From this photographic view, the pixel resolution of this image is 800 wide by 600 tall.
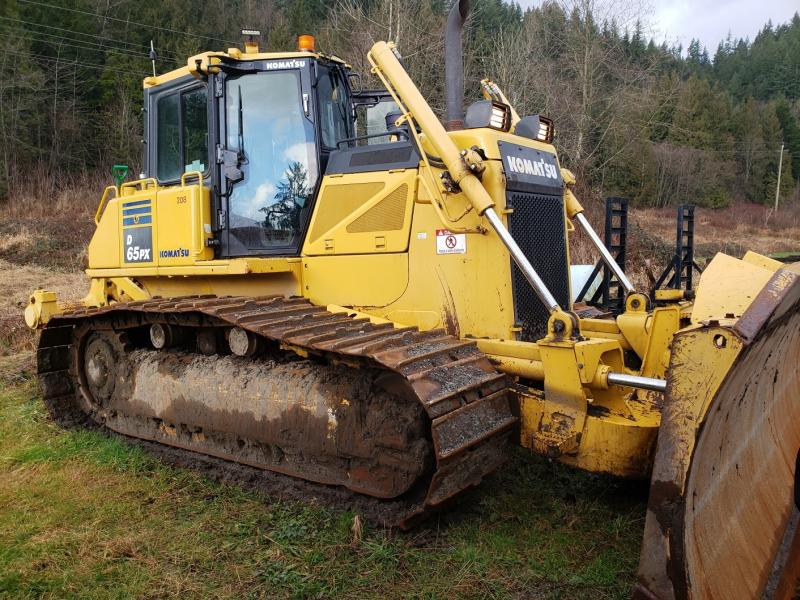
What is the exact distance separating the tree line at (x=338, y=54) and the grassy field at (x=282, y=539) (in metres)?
14.7

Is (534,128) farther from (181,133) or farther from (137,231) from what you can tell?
(137,231)

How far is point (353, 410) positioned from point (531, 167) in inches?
81.5

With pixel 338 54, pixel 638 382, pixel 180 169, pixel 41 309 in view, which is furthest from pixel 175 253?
pixel 338 54

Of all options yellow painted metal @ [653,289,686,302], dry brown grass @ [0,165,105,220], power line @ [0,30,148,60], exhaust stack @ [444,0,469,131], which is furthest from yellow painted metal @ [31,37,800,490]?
power line @ [0,30,148,60]

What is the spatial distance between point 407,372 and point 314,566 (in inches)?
A: 46.0

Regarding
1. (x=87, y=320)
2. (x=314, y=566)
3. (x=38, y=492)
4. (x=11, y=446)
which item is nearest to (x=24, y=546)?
(x=38, y=492)

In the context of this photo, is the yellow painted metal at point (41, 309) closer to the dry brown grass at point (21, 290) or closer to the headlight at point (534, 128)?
the dry brown grass at point (21, 290)

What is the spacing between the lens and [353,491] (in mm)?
4184

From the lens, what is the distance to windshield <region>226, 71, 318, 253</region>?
5.09 m

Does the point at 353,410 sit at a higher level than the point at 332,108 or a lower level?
lower

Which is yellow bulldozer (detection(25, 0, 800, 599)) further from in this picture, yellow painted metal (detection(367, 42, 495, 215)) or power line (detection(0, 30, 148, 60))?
power line (detection(0, 30, 148, 60))

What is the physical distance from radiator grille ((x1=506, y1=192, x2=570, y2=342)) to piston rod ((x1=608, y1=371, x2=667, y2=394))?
77cm

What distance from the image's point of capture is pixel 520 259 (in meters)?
4.05

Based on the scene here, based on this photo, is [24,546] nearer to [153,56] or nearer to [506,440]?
[506,440]
